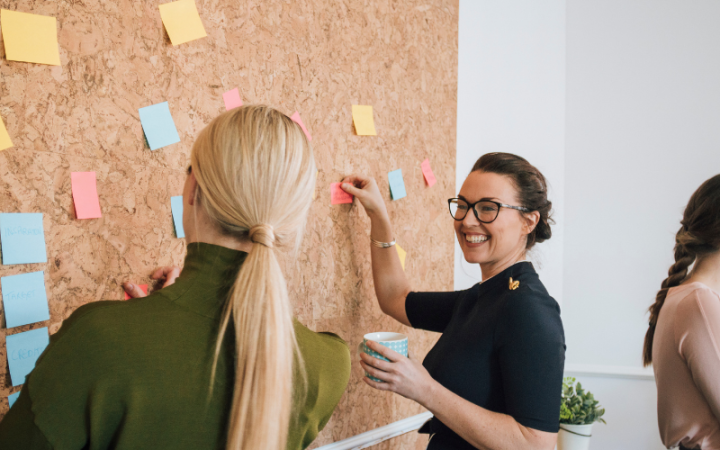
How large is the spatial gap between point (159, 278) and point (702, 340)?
1.27m

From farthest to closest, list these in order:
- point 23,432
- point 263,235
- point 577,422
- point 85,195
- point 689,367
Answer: point 577,422
point 689,367
point 85,195
point 263,235
point 23,432

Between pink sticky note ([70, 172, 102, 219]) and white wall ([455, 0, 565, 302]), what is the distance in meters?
1.28

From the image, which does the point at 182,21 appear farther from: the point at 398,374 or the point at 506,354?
→ the point at 506,354

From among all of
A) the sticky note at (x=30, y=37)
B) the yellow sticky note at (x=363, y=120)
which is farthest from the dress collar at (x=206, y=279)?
the yellow sticky note at (x=363, y=120)

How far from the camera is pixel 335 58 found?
1.50 metres

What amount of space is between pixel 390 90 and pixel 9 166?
108 cm

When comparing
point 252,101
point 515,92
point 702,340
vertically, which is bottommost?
point 702,340

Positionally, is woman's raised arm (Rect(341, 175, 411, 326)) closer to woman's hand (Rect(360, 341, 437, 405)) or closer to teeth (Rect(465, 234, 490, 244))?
teeth (Rect(465, 234, 490, 244))

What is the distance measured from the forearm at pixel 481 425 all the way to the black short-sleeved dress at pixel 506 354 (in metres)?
0.02

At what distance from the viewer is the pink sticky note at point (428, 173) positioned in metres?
1.79

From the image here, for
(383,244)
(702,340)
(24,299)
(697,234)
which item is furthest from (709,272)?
(24,299)

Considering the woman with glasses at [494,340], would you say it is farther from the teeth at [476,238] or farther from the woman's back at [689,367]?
the woman's back at [689,367]

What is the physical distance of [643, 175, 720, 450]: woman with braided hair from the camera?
4.03 ft

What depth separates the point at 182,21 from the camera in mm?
1171
